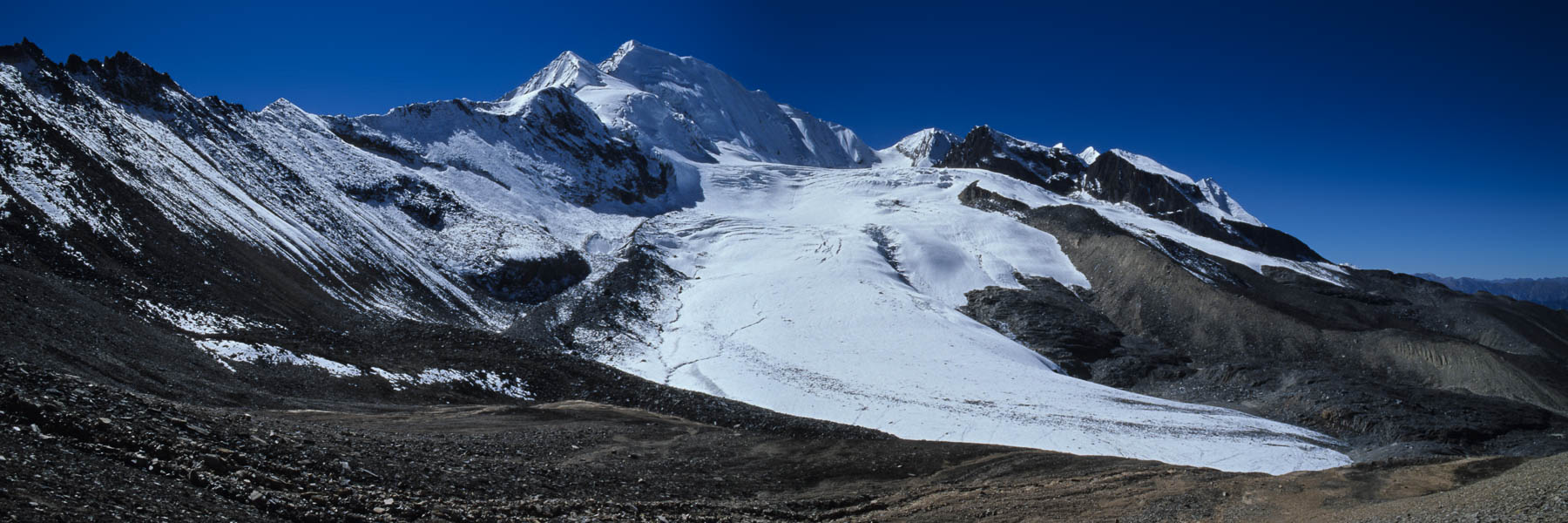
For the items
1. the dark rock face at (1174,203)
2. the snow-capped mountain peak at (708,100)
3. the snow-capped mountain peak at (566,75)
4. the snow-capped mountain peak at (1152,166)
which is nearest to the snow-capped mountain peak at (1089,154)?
the snow-capped mountain peak at (1152,166)

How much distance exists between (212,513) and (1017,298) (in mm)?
59537

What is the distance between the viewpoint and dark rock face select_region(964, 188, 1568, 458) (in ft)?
131

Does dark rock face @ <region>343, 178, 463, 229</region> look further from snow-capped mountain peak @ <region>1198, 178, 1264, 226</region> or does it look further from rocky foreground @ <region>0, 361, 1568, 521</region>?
snow-capped mountain peak @ <region>1198, 178, 1264, 226</region>

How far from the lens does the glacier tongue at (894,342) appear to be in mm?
37406

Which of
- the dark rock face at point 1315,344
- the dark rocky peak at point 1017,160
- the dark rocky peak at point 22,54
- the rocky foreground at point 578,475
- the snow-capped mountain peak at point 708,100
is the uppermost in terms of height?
the snow-capped mountain peak at point 708,100

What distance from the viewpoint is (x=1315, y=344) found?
176 ft

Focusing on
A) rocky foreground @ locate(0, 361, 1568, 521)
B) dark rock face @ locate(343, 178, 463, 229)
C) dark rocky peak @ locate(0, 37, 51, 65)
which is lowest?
rocky foreground @ locate(0, 361, 1568, 521)

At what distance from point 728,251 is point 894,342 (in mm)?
28261

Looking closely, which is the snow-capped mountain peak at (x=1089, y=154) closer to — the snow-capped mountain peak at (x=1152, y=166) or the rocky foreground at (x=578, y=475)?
the snow-capped mountain peak at (x=1152, y=166)

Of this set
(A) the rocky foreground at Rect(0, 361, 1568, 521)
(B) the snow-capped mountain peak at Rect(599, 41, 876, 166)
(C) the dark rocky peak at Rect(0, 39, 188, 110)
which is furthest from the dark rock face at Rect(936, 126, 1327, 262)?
(C) the dark rocky peak at Rect(0, 39, 188, 110)

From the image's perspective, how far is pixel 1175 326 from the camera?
5925 cm

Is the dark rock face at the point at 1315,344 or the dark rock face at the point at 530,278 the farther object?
the dark rock face at the point at 530,278

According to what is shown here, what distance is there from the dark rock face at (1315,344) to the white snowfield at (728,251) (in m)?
3.23

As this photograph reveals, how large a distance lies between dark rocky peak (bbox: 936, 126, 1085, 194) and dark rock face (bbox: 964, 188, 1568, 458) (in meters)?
61.2
